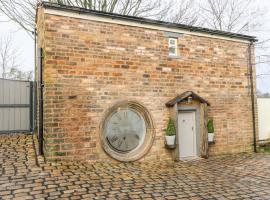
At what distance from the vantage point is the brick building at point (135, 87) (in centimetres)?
696

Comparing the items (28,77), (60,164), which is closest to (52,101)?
(60,164)

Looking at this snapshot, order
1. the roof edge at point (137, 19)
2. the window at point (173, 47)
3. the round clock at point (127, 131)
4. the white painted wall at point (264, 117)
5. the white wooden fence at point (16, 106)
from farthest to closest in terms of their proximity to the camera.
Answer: the white painted wall at point (264, 117) < the white wooden fence at point (16, 106) < the window at point (173, 47) < the round clock at point (127, 131) < the roof edge at point (137, 19)

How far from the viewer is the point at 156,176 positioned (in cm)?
656

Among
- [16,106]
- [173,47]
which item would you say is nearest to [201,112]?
[173,47]

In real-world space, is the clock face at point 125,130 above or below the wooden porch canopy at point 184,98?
below

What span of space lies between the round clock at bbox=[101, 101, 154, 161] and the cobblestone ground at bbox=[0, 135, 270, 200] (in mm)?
487

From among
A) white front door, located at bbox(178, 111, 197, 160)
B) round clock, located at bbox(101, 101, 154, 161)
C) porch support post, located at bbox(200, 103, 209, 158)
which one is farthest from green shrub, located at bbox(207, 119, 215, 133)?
round clock, located at bbox(101, 101, 154, 161)

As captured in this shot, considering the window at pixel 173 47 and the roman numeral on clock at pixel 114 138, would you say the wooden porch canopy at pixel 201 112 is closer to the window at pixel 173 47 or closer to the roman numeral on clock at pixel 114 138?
the window at pixel 173 47

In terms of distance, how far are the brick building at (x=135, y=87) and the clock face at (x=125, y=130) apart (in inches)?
1.2

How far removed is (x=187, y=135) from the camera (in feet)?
29.9

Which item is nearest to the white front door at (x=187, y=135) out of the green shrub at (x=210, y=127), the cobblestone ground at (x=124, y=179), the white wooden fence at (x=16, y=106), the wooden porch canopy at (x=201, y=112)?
the wooden porch canopy at (x=201, y=112)

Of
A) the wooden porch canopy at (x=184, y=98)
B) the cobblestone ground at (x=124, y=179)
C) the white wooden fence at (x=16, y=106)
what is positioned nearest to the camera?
the cobblestone ground at (x=124, y=179)

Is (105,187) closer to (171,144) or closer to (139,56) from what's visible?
(171,144)

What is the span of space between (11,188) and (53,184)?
2.59ft
